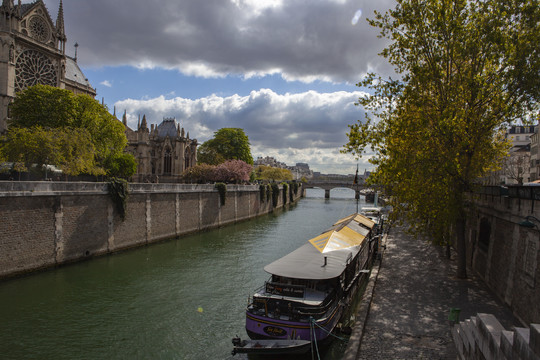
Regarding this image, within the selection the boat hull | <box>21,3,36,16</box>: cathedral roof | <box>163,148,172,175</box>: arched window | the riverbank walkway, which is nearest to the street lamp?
the riverbank walkway

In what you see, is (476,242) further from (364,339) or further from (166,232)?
(166,232)

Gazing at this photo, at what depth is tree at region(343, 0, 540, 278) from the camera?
16.4 m

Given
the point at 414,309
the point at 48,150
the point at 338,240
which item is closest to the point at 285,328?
the point at 414,309

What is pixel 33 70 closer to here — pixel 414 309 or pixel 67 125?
pixel 67 125

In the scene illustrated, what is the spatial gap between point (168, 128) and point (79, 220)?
66.6 meters

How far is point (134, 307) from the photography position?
54.9 feet

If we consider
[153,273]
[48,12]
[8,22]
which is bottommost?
[153,273]

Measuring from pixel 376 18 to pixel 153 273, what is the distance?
62.1 ft

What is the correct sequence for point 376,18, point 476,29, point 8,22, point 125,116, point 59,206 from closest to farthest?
point 476,29, point 376,18, point 59,206, point 8,22, point 125,116

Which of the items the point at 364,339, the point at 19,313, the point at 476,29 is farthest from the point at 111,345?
the point at 476,29

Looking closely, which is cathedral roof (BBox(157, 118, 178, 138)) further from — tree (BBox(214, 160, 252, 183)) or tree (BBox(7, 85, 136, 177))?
tree (BBox(7, 85, 136, 177))

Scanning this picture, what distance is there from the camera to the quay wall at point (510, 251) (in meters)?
12.5

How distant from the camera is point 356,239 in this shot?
19.3 metres

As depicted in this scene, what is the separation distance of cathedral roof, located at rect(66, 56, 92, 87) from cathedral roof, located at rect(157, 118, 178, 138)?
20097 millimetres
